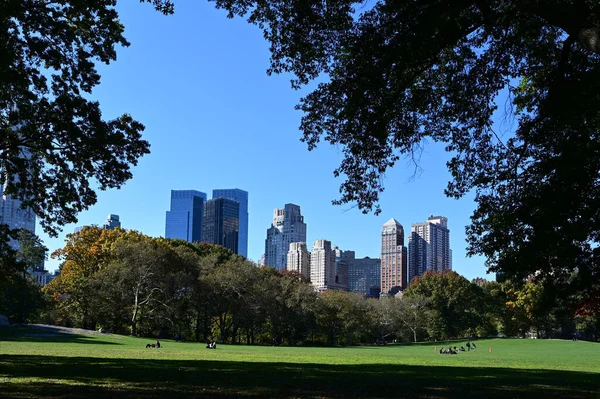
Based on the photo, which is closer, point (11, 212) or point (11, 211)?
point (11, 211)

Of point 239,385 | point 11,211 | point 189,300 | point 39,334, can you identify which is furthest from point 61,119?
point 11,211

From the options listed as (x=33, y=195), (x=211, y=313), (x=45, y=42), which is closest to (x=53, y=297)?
(x=211, y=313)

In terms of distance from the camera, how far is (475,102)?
13.2 m

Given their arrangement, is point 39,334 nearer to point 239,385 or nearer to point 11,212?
point 11,212

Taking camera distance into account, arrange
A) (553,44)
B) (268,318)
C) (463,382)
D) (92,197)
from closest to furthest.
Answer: (553,44) → (463,382) → (92,197) → (268,318)

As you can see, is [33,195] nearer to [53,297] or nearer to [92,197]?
[92,197]

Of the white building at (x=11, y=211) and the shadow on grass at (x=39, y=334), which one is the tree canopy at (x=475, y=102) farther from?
the shadow on grass at (x=39, y=334)

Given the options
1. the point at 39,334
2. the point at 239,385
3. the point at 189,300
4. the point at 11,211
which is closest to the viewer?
the point at 239,385

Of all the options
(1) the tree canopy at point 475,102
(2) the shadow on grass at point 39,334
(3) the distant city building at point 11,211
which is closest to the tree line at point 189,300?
(2) the shadow on grass at point 39,334

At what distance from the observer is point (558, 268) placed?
14.8 meters

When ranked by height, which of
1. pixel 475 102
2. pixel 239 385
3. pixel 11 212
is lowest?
pixel 239 385

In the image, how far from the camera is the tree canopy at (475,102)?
434 inches

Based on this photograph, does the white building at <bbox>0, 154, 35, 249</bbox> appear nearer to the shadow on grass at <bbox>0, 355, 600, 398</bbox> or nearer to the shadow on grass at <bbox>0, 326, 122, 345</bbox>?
the shadow on grass at <bbox>0, 355, 600, 398</bbox>

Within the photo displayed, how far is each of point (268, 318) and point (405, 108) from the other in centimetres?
5692
